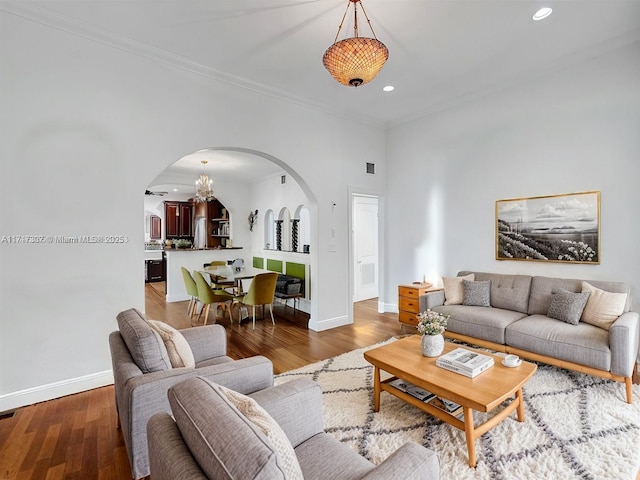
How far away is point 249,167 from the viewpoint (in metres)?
7.17

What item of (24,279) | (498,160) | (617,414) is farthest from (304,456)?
(498,160)

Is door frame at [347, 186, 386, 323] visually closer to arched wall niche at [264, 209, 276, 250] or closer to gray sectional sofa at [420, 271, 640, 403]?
gray sectional sofa at [420, 271, 640, 403]

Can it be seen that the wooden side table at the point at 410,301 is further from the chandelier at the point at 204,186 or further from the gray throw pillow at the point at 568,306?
the chandelier at the point at 204,186

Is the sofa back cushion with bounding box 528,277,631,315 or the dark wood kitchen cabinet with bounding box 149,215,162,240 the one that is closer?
the sofa back cushion with bounding box 528,277,631,315

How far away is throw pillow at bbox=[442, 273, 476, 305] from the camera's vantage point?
4164 mm

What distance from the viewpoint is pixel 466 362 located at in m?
2.38

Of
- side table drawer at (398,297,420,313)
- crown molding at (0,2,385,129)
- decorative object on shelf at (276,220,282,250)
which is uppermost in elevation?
crown molding at (0,2,385,129)

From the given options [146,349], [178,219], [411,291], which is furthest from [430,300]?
[178,219]

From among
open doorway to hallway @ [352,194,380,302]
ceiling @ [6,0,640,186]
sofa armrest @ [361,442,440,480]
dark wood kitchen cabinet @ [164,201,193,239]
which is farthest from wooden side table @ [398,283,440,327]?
dark wood kitchen cabinet @ [164,201,193,239]

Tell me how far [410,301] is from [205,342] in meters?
3.05

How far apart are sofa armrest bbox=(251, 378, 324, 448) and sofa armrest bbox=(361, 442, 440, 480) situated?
0.42 m

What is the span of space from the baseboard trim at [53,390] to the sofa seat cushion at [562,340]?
13.3 feet

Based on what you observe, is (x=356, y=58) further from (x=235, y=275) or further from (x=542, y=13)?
(x=235, y=275)

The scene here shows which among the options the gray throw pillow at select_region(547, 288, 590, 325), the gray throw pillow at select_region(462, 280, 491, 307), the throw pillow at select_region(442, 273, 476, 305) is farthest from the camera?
the throw pillow at select_region(442, 273, 476, 305)
